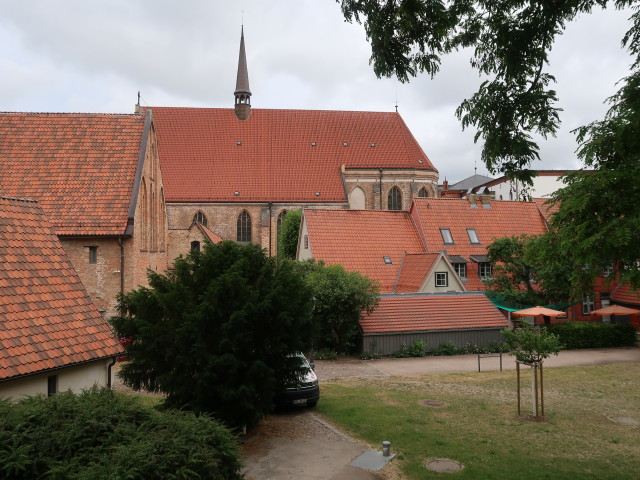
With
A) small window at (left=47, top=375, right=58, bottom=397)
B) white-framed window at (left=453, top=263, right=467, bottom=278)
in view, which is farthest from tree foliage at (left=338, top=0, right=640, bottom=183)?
white-framed window at (left=453, top=263, right=467, bottom=278)

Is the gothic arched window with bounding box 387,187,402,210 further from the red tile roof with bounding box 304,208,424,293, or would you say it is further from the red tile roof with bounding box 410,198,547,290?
the red tile roof with bounding box 304,208,424,293

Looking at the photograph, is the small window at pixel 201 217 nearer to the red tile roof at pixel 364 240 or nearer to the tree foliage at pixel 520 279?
the red tile roof at pixel 364 240

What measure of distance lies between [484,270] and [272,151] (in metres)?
21.1

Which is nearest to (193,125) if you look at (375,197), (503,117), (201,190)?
(201,190)

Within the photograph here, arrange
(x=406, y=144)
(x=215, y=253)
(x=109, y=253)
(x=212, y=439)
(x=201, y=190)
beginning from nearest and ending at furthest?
(x=212, y=439), (x=215, y=253), (x=109, y=253), (x=201, y=190), (x=406, y=144)

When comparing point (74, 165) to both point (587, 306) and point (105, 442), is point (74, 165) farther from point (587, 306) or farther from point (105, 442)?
point (587, 306)

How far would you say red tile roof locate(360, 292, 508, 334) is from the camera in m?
22.9

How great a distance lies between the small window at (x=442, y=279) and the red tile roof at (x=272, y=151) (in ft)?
56.3

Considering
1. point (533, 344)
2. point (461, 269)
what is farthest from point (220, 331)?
point (461, 269)

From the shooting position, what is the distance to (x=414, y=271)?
1087 inches

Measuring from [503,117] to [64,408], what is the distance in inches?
289

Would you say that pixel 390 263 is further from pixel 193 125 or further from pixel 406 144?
pixel 193 125

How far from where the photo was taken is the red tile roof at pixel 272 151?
139 ft

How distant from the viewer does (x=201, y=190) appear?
137 feet
